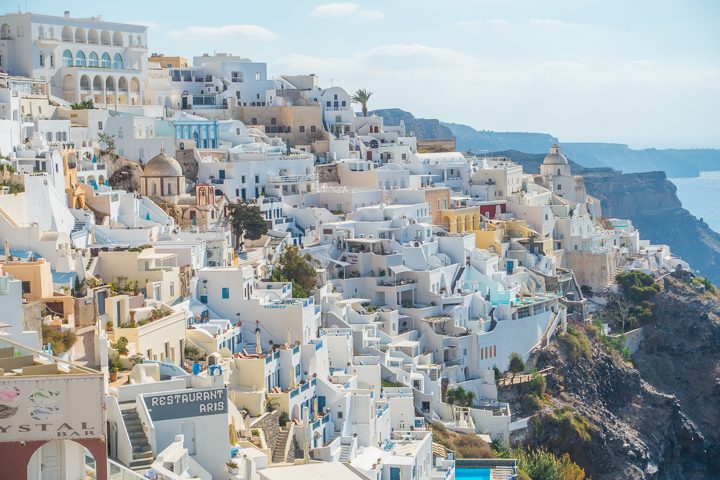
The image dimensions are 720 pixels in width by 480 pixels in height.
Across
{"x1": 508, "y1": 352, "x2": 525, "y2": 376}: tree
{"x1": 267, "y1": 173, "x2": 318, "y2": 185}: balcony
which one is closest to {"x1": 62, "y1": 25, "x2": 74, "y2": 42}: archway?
{"x1": 267, "y1": 173, "x2": 318, "y2": 185}: balcony

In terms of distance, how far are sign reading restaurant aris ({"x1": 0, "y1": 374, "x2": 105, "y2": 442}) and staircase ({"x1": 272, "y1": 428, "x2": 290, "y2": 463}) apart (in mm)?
12559

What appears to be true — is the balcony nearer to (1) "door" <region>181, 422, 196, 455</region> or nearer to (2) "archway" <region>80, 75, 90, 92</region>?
(2) "archway" <region>80, 75, 90, 92</region>

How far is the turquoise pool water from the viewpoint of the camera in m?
36.0

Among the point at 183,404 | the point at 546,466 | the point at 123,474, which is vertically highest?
the point at 123,474

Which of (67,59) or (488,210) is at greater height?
(67,59)

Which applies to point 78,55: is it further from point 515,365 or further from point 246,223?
point 515,365

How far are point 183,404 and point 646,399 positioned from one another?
1315 inches

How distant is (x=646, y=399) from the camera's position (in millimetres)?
52938

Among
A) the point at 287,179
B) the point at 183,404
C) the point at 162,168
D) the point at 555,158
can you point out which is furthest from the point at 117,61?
the point at 183,404

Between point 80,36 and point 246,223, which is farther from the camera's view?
point 80,36

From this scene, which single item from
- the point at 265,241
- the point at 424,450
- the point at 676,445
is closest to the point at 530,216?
the point at 676,445

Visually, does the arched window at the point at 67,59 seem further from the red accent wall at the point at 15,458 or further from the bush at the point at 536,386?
the red accent wall at the point at 15,458

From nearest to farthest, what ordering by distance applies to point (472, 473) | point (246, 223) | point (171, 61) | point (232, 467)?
1. point (232, 467)
2. point (472, 473)
3. point (246, 223)
4. point (171, 61)

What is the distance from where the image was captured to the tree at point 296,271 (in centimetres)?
4084
